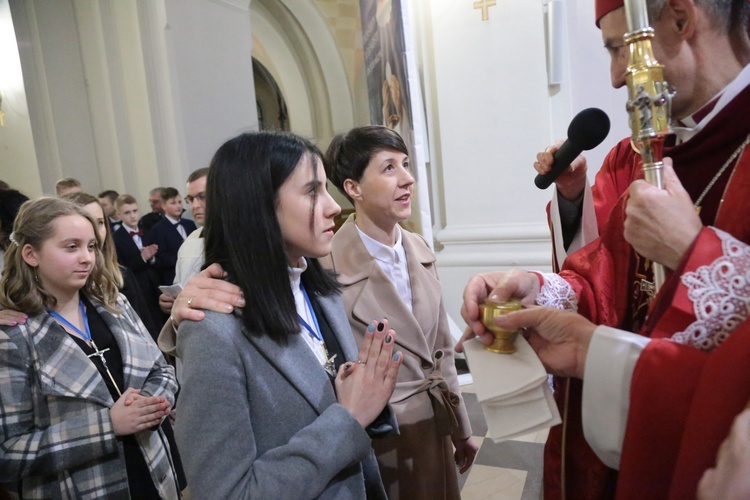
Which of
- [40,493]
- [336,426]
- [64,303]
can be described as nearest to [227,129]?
[64,303]

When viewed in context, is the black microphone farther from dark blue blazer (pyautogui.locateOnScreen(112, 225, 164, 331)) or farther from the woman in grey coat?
dark blue blazer (pyautogui.locateOnScreen(112, 225, 164, 331))

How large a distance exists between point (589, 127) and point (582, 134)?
0.09ft

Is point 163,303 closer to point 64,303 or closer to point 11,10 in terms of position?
point 64,303

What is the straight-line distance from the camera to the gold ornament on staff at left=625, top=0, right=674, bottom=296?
0.90 meters

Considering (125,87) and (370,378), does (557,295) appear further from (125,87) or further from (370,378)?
(125,87)

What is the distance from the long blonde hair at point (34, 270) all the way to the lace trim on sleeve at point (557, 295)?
170 centimetres

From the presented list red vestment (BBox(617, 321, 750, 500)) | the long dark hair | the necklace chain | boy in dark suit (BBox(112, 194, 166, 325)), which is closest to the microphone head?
the necklace chain

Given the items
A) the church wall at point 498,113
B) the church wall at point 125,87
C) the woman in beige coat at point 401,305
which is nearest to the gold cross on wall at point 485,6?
the church wall at point 498,113

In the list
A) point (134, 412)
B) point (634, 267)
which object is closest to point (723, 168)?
point (634, 267)

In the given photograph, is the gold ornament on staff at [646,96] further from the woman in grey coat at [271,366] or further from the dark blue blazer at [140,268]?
the dark blue blazer at [140,268]

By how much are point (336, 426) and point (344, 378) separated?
0.16 metres

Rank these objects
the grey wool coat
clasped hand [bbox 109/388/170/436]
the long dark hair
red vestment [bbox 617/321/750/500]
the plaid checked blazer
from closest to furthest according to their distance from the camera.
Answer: red vestment [bbox 617/321/750/500] < the grey wool coat < the long dark hair < the plaid checked blazer < clasped hand [bbox 109/388/170/436]

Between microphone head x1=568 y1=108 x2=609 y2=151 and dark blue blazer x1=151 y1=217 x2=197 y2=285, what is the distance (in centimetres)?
419

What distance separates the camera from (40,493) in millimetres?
1643
